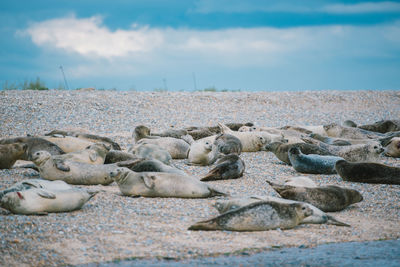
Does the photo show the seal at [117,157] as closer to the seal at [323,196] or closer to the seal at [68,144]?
the seal at [68,144]

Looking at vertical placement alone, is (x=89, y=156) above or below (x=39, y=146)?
below

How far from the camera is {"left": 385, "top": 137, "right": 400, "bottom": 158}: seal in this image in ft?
33.5

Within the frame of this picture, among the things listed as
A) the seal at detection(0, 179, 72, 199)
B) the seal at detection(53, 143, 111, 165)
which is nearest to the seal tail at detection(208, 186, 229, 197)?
the seal at detection(0, 179, 72, 199)

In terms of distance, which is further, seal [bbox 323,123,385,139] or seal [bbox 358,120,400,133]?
seal [bbox 358,120,400,133]

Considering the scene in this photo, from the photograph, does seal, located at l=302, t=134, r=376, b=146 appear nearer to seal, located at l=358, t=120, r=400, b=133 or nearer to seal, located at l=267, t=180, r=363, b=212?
seal, located at l=358, t=120, r=400, b=133

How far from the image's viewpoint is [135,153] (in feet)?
29.0

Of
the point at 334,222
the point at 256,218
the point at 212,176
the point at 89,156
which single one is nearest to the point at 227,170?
the point at 212,176

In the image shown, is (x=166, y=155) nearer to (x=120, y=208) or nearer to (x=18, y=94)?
(x=120, y=208)

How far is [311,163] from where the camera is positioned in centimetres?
847

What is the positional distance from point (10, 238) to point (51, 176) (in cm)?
219

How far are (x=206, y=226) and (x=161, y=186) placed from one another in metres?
1.39

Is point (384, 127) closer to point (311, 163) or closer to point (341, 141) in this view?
point (341, 141)

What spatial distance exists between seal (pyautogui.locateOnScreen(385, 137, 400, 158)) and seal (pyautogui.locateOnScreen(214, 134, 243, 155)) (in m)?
3.06

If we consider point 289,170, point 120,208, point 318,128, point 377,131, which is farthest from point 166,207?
point 377,131
